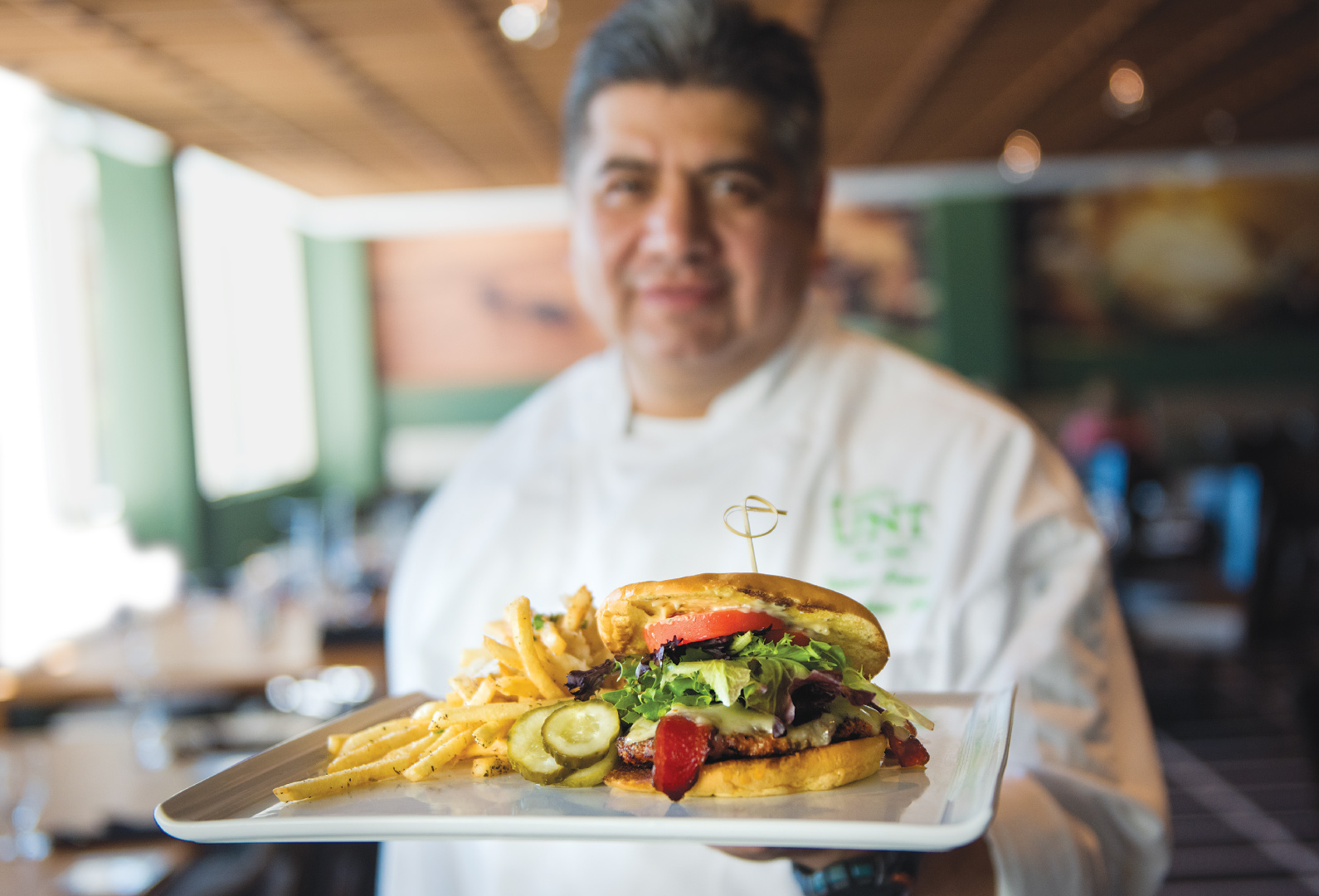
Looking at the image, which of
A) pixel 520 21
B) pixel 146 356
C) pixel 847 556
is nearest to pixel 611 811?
pixel 847 556

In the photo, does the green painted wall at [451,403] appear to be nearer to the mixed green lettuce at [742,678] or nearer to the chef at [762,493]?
the chef at [762,493]

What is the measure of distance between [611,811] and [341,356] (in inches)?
416

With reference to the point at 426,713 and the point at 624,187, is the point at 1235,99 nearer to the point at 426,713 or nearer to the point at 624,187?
the point at 624,187

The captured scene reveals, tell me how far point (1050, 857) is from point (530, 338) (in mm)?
9984

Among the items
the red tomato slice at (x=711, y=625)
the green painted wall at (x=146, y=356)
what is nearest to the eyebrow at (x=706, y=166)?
the red tomato slice at (x=711, y=625)

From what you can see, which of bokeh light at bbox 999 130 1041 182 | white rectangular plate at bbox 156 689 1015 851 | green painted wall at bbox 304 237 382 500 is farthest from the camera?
green painted wall at bbox 304 237 382 500

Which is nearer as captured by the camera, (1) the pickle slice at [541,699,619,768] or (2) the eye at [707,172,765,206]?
(1) the pickle slice at [541,699,619,768]

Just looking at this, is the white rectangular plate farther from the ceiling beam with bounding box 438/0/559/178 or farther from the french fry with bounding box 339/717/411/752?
the ceiling beam with bounding box 438/0/559/178

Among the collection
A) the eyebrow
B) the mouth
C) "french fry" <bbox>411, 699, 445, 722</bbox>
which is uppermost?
the eyebrow

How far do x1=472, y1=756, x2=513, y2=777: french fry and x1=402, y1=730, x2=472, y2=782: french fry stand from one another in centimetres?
3

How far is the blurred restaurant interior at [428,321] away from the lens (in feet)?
12.9

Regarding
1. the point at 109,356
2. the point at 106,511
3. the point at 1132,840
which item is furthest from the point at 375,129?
the point at 1132,840

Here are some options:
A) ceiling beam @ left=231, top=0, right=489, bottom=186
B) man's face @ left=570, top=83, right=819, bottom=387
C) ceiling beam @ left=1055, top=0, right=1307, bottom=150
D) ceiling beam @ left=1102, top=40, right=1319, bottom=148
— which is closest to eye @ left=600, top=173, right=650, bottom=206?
man's face @ left=570, top=83, right=819, bottom=387

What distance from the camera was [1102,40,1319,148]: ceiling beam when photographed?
22.0ft
